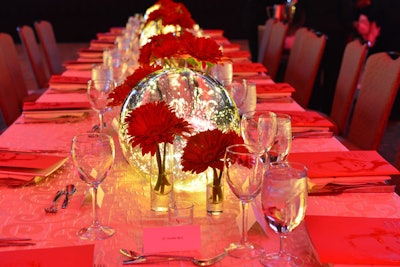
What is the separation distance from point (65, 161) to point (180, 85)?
45 centimetres

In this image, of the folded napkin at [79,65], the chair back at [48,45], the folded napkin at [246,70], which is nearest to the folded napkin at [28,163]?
the folded napkin at [246,70]

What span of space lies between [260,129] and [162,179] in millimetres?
278

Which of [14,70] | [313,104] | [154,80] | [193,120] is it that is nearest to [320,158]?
[193,120]

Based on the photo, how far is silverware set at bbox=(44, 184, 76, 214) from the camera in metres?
1.48

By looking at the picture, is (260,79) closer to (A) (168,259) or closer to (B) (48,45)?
(A) (168,259)

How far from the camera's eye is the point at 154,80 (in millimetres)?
1632

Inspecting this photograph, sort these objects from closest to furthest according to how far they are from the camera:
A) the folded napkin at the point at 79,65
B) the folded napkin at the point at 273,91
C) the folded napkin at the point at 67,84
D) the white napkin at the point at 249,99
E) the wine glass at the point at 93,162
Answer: the wine glass at the point at 93,162
the white napkin at the point at 249,99
the folded napkin at the point at 273,91
the folded napkin at the point at 67,84
the folded napkin at the point at 79,65

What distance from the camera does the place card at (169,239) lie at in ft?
4.08

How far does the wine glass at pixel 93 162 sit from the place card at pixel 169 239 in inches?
5.4

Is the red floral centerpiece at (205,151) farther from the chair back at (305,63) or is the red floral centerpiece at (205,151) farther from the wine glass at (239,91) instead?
the chair back at (305,63)

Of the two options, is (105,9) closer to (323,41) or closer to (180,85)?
(323,41)

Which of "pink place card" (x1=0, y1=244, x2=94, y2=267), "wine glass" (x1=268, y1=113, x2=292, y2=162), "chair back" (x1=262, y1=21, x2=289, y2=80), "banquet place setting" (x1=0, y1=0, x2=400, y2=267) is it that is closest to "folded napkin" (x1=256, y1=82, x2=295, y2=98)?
"banquet place setting" (x1=0, y1=0, x2=400, y2=267)

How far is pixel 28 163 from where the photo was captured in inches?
66.9

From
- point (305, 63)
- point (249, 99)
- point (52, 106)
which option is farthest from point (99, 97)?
point (305, 63)
